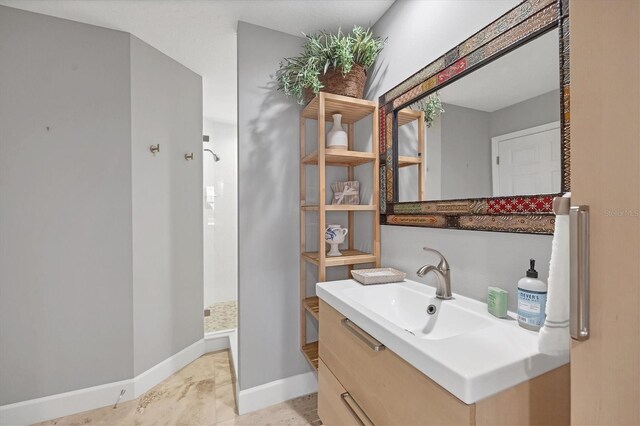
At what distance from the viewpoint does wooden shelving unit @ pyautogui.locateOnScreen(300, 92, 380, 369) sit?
4.87 ft

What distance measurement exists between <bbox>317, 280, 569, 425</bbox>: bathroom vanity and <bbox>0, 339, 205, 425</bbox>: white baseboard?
1.41 meters

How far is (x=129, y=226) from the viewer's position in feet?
5.96

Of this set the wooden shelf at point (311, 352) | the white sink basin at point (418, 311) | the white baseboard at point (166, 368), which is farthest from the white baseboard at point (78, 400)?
the white sink basin at point (418, 311)

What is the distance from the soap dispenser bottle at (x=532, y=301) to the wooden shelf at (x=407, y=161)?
0.68m

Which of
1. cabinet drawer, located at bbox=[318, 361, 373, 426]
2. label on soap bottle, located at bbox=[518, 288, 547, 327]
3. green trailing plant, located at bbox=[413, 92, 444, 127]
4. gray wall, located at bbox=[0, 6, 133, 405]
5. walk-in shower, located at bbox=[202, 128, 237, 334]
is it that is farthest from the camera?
walk-in shower, located at bbox=[202, 128, 237, 334]

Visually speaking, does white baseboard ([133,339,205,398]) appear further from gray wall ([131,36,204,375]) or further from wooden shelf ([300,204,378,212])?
wooden shelf ([300,204,378,212])

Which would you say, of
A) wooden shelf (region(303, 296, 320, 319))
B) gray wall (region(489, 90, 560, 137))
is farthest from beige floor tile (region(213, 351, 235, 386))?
gray wall (region(489, 90, 560, 137))

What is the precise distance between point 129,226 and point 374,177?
1.62m

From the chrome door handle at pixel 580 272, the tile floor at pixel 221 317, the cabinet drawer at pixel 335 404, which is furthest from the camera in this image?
the tile floor at pixel 221 317

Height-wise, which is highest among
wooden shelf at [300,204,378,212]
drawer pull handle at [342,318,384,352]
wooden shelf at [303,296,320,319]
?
wooden shelf at [300,204,378,212]

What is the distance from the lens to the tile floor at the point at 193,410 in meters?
1.62

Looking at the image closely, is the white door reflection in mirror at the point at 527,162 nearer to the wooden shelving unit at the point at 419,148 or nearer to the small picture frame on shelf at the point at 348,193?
the wooden shelving unit at the point at 419,148

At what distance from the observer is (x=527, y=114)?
910 millimetres

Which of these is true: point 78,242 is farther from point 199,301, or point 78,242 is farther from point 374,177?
point 374,177
